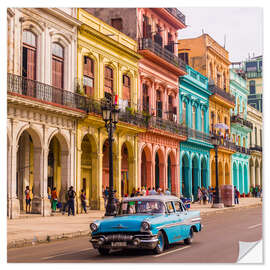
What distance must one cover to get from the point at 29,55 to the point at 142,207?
13.2m

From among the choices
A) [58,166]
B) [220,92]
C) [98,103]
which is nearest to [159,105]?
[98,103]

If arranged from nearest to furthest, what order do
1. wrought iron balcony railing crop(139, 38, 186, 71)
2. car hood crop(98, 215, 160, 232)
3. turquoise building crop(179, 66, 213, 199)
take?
1. car hood crop(98, 215, 160, 232)
2. wrought iron balcony railing crop(139, 38, 186, 71)
3. turquoise building crop(179, 66, 213, 199)

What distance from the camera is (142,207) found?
1250cm

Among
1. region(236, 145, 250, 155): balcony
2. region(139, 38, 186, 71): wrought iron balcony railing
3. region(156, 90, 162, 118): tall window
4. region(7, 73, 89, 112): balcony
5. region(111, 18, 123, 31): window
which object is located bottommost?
region(236, 145, 250, 155): balcony

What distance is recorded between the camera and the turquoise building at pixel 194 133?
41.1 metres

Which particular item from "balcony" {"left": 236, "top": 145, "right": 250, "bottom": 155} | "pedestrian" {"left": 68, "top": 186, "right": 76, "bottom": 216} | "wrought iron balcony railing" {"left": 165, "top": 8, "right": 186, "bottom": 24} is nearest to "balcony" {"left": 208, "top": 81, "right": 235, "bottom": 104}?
"balcony" {"left": 236, "top": 145, "right": 250, "bottom": 155}

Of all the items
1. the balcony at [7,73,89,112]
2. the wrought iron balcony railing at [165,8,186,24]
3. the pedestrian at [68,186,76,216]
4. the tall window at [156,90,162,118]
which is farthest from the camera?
the wrought iron balcony railing at [165,8,186,24]

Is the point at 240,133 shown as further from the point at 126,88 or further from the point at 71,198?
the point at 71,198

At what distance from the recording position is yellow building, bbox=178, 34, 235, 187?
47.5 metres

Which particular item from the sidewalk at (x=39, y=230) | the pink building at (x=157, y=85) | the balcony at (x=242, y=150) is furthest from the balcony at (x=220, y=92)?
the sidewalk at (x=39, y=230)

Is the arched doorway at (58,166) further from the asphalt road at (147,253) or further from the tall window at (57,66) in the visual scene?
the asphalt road at (147,253)

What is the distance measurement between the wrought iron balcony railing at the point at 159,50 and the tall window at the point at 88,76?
5.83 m

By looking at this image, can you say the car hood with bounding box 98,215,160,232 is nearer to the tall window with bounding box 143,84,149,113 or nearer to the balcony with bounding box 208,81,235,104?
the tall window with bounding box 143,84,149,113

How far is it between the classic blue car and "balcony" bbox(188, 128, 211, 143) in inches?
1116
